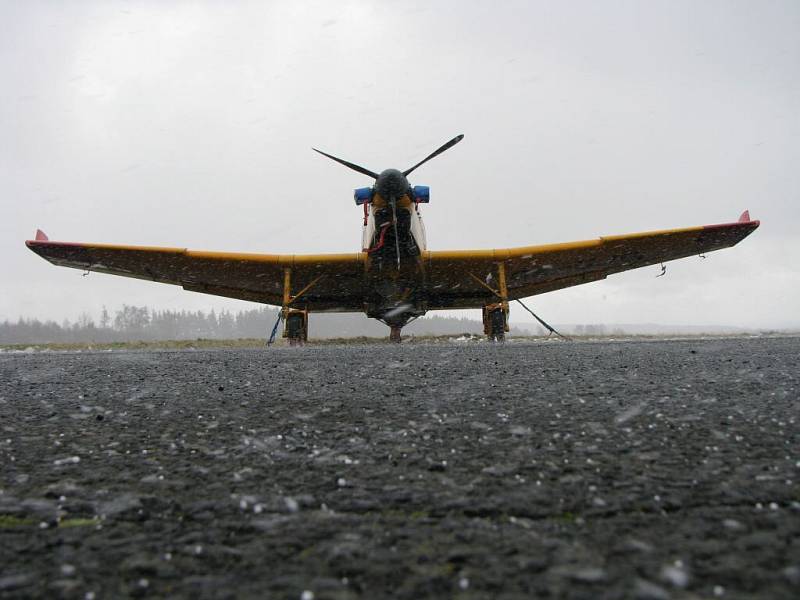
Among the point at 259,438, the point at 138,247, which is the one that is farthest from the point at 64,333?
the point at 259,438

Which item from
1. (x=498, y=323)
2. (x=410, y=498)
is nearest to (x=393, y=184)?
(x=498, y=323)

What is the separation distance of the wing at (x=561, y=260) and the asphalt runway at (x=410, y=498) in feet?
32.1

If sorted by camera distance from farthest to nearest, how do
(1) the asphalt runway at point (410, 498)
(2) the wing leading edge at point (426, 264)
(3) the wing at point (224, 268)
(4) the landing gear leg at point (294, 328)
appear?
(2) the wing leading edge at point (426, 264)
(3) the wing at point (224, 268)
(4) the landing gear leg at point (294, 328)
(1) the asphalt runway at point (410, 498)

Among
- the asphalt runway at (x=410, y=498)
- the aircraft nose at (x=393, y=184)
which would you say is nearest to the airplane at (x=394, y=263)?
the aircraft nose at (x=393, y=184)

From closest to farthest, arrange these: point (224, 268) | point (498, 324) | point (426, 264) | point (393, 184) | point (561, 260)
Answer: point (393, 184) → point (498, 324) → point (426, 264) → point (224, 268) → point (561, 260)

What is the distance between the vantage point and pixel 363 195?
11.4 metres

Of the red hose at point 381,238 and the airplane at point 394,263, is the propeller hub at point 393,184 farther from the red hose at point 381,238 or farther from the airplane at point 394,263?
the red hose at point 381,238

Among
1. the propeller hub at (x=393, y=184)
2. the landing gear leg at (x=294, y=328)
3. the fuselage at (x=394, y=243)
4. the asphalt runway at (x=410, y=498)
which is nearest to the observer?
the asphalt runway at (x=410, y=498)

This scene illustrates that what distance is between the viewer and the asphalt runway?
689 millimetres

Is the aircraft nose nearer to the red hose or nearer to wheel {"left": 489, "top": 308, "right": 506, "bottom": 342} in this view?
the red hose

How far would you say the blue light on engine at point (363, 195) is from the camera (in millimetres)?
11267

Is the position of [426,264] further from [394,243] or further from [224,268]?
[224,268]

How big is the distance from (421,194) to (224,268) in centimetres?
546

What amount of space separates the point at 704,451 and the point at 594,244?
1101 centimetres
